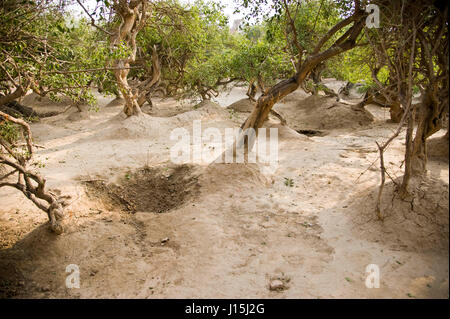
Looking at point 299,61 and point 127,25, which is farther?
point 127,25

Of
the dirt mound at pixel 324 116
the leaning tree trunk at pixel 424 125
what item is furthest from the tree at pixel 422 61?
the dirt mound at pixel 324 116

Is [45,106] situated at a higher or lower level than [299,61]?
lower

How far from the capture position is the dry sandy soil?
3514mm

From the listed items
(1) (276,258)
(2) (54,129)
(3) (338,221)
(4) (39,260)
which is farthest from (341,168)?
(2) (54,129)

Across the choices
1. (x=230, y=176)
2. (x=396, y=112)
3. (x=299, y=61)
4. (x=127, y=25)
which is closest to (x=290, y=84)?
(x=299, y=61)

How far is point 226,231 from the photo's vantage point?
183 inches

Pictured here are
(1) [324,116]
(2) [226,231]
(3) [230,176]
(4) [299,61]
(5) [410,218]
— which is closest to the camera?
(5) [410,218]

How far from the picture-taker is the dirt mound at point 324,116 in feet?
38.8

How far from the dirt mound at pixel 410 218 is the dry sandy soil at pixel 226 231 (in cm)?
1

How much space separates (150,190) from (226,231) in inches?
91.8

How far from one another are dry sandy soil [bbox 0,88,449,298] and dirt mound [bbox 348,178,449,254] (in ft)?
0.05

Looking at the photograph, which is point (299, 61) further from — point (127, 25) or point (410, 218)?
point (127, 25)

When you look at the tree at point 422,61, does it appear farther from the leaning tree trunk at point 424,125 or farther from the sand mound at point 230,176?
the sand mound at point 230,176

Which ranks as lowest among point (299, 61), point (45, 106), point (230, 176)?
point (230, 176)
